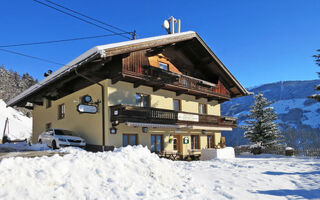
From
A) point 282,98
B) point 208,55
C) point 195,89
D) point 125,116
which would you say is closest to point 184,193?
point 125,116

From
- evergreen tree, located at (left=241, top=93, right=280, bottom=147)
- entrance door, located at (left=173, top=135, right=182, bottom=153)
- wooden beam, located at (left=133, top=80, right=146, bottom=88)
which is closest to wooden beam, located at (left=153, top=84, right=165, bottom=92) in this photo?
wooden beam, located at (left=133, top=80, right=146, bottom=88)

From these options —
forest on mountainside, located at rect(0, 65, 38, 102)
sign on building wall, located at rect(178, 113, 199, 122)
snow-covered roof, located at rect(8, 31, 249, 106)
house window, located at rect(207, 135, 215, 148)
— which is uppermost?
forest on mountainside, located at rect(0, 65, 38, 102)

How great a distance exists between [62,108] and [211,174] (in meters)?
15.9

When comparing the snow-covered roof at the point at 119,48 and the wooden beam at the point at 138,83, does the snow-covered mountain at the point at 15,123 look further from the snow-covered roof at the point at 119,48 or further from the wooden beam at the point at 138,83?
the wooden beam at the point at 138,83

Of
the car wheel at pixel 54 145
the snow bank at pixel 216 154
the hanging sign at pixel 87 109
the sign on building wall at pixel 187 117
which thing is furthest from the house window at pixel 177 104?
the car wheel at pixel 54 145

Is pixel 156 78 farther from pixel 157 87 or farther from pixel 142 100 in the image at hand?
pixel 142 100

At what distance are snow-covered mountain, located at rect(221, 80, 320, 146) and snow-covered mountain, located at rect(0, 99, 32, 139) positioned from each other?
77720mm

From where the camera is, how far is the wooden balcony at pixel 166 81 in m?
17.0

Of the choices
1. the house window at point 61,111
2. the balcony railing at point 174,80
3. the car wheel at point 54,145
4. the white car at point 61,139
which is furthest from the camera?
the house window at point 61,111

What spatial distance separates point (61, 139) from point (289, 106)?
150 metres

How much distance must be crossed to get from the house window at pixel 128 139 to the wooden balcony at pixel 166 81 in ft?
12.3

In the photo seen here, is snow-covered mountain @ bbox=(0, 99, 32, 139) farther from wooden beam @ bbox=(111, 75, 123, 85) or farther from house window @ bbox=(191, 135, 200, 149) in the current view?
wooden beam @ bbox=(111, 75, 123, 85)

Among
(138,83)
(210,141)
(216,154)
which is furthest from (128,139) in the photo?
(210,141)

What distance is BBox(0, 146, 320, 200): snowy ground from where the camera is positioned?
6.00 meters
